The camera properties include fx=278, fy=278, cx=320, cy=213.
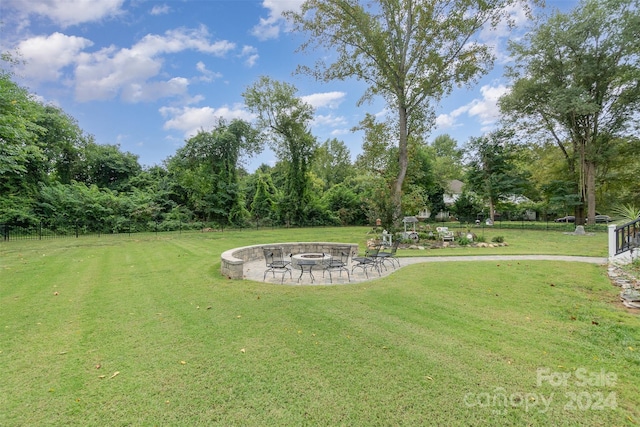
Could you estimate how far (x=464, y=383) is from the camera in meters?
2.79

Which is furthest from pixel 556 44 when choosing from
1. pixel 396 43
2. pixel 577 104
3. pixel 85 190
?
pixel 85 190

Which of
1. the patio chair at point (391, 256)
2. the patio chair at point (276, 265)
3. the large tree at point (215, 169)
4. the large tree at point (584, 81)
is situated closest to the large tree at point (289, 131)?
the large tree at point (215, 169)

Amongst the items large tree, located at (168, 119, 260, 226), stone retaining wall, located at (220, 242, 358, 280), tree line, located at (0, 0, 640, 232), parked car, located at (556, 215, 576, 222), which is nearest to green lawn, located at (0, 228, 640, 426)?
stone retaining wall, located at (220, 242, 358, 280)

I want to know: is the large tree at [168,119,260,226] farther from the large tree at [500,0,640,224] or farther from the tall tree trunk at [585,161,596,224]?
the tall tree trunk at [585,161,596,224]

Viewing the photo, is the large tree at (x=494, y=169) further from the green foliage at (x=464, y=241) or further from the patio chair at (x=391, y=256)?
the patio chair at (x=391, y=256)

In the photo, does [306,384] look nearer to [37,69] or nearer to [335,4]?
[335,4]

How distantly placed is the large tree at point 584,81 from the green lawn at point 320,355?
21.4 metres

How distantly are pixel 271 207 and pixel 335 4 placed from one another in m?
17.6

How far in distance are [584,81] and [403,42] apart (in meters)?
15.3

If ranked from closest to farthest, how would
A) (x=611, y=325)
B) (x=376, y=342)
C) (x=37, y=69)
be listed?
(x=376, y=342) < (x=611, y=325) < (x=37, y=69)

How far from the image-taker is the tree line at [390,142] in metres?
16.0

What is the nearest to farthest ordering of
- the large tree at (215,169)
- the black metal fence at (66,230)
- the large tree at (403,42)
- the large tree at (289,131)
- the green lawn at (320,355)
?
the green lawn at (320,355) → the large tree at (403,42) → the black metal fence at (66,230) → the large tree at (215,169) → the large tree at (289,131)

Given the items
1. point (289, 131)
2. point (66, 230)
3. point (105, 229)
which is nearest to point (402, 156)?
point (289, 131)

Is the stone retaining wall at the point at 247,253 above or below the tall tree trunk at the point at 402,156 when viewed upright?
below
